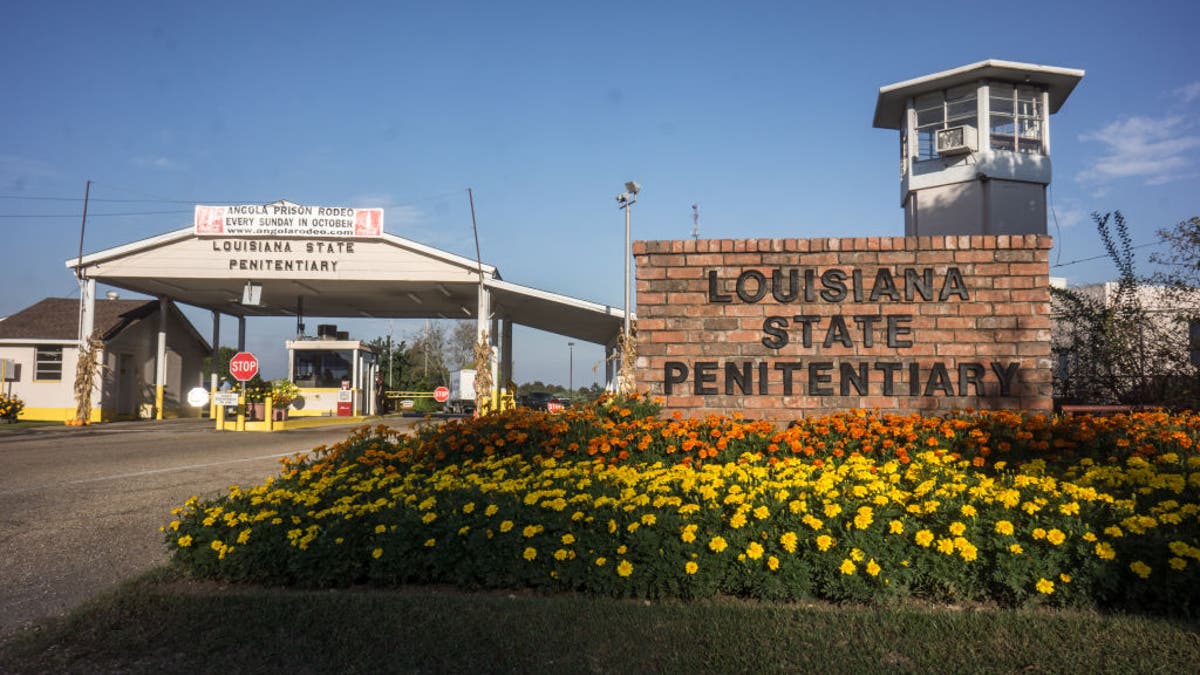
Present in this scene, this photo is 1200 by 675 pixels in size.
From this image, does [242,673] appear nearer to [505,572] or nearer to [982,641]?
[505,572]

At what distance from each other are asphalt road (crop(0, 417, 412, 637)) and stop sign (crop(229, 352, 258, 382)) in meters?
4.38

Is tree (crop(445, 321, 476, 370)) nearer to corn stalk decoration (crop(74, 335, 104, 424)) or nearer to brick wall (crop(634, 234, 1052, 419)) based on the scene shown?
corn stalk decoration (crop(74, 335, 104, 424))

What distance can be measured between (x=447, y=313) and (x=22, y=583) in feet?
108

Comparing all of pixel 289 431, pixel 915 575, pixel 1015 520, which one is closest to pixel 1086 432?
pixel 1015 520

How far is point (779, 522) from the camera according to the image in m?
4.51

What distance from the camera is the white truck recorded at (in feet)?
137

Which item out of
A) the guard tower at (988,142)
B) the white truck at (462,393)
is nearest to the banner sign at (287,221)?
the white truck at (462,393)

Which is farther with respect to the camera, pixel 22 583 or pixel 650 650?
pixel 22 583

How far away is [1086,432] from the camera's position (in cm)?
596

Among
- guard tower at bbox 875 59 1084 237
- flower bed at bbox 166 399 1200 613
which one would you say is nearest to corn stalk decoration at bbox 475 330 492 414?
guard tower at bbox 875 59 1084 237

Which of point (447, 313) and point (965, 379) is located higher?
point (447, 313)

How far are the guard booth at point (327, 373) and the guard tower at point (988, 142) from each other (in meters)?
21.7

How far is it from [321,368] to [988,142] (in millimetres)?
25398

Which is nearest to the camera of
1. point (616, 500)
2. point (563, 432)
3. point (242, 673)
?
point (242, 673)
